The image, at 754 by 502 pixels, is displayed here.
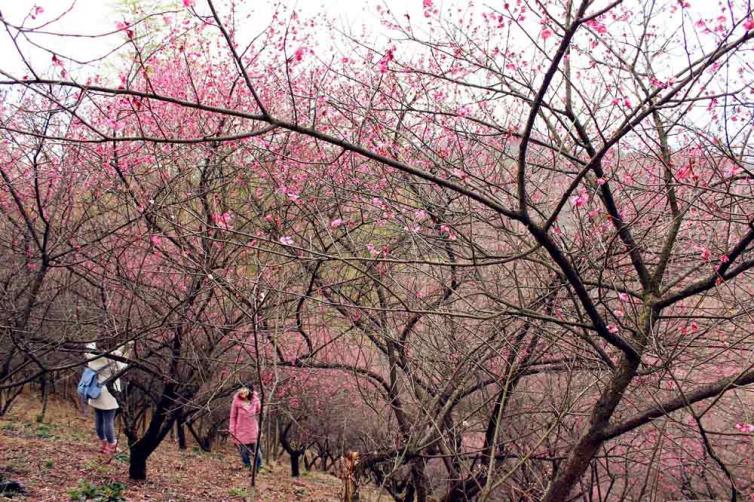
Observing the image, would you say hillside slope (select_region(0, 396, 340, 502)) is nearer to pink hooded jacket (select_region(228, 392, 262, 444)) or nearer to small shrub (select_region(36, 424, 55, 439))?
small shrub (select_region(36, 424, 55, 439))

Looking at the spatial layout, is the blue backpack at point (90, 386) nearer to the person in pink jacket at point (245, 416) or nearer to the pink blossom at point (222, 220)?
the person in pink jacket at point (245, 416)

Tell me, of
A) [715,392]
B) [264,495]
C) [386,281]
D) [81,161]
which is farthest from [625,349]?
[264,495]

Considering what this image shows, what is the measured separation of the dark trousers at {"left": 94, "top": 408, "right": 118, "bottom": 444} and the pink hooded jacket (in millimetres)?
1282

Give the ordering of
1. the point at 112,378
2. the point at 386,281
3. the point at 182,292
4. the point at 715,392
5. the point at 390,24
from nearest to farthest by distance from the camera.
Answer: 1. the point at 715,392
2. the point at 390,24
3. the point at 386,281
4. the point at 112,378
5. the point at 182,292

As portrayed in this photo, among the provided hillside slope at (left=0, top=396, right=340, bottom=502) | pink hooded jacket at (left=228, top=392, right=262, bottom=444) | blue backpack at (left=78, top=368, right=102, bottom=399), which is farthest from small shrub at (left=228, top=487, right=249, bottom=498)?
blue backpack at (left=78, top=368, right=102, bottom=399)

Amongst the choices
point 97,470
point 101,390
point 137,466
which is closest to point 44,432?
point 97,470

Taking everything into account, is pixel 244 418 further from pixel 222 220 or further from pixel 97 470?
pixel 222 220

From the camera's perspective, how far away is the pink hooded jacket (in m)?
7.17

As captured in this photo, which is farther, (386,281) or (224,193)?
(224,193)

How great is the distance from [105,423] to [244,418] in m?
1.51

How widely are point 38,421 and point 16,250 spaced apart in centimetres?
769

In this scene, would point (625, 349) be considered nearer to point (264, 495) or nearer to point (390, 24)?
point (390, 24)

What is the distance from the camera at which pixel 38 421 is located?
41.2 feet

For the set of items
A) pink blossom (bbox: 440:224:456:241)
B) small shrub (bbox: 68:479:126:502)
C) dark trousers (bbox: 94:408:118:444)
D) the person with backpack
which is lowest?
small shrub (bbox: 68:479:126:502)
